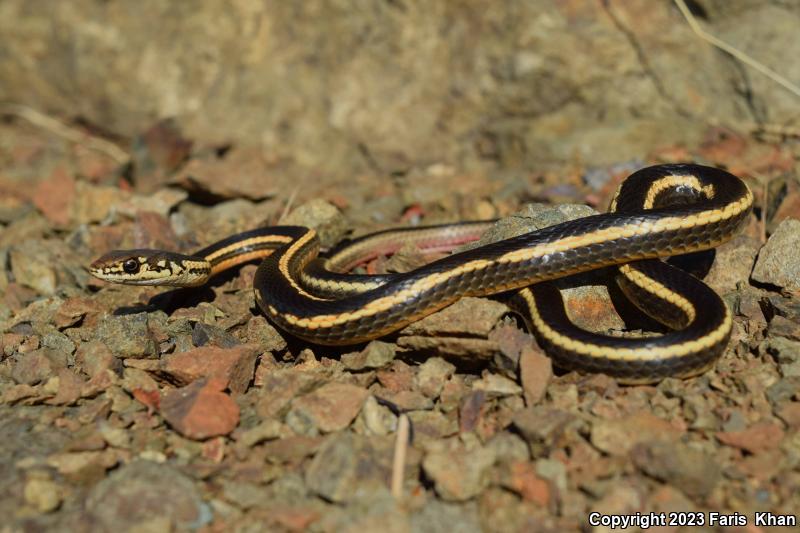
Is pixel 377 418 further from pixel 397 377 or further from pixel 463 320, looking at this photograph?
pixel 463 320

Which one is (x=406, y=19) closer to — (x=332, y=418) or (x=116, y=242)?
→ (x=116, y=242)

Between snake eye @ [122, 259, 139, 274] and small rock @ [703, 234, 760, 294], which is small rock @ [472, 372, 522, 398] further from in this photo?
snake eye @ [122, 259, 139, 274]

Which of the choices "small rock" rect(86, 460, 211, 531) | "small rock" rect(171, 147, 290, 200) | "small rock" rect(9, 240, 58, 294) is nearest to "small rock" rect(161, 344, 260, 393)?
"small rock" rect(86, 460, 211, 531)

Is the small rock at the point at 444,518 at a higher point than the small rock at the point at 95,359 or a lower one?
higher

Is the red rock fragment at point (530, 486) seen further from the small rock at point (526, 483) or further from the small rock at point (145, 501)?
the small rock at point (145, 501)

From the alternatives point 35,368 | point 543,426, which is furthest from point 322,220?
point 543,426

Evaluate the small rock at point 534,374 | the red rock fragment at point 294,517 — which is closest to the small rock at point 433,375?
the small rock at point 534,374

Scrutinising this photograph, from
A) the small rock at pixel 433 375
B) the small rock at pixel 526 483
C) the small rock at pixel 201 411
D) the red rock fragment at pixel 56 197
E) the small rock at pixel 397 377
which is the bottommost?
the red rock fragment at pixel 56 197
